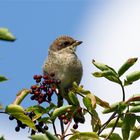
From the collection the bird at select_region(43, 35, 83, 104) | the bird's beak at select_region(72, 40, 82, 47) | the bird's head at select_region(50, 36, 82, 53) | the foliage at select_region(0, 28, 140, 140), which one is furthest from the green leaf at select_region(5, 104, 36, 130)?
the bird's beak at select_region(72, 40, 82, 47)

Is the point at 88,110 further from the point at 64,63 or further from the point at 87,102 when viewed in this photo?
the point at 64,63

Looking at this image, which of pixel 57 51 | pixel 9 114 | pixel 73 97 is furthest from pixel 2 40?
pixel 57 51

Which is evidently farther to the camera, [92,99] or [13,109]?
[92,99]

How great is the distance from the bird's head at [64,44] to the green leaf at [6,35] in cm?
507

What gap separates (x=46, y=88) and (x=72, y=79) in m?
3.12

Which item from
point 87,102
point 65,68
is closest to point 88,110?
point 87,102

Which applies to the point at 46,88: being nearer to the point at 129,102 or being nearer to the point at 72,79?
the point at 129,102

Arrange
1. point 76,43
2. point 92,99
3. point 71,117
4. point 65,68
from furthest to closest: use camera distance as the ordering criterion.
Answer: point 76,43
point 65,68
point 71,117
point 92,99

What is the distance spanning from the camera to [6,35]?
322cm

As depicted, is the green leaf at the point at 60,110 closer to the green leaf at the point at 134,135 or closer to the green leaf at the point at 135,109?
the green leaf at the point at 135,109

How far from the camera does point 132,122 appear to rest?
3.78m

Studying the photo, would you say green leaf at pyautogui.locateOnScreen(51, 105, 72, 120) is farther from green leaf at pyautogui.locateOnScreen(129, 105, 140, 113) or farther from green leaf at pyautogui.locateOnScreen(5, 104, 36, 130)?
green leaf at pyautogui.locateOnScreen(129, 105, 140, 113)

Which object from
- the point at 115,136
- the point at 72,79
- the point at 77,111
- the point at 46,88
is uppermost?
the point at 72,79

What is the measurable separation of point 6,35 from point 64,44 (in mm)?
5397
